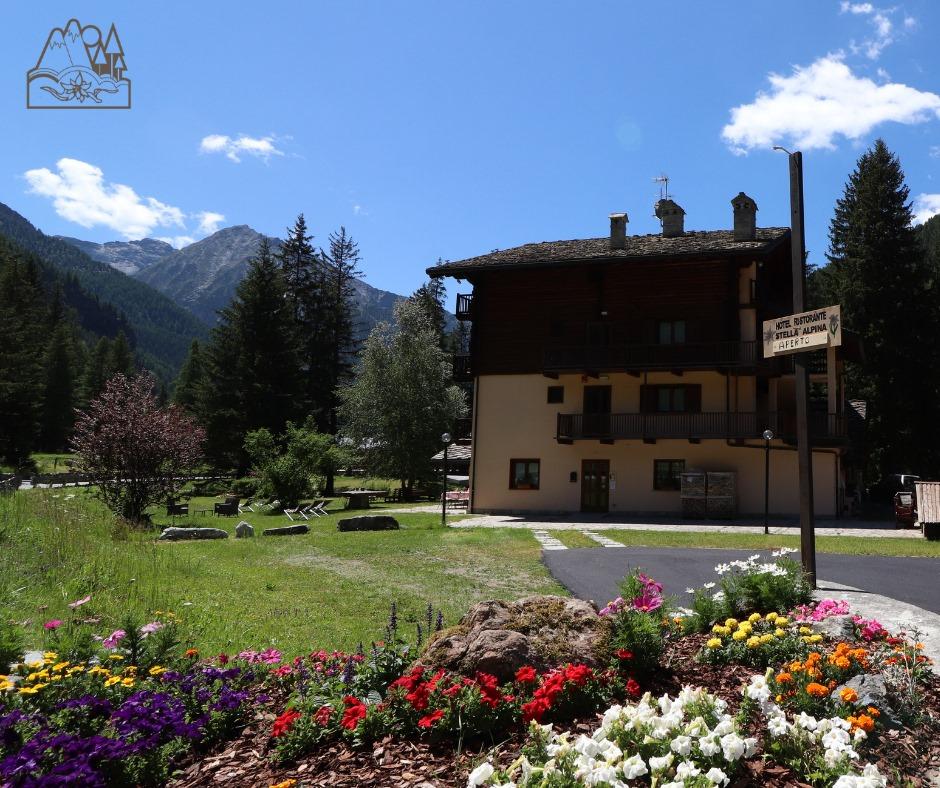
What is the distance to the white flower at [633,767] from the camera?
3.16 m

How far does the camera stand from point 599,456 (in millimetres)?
30391

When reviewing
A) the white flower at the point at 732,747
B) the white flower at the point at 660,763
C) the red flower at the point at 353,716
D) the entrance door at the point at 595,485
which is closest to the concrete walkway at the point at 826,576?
the white flower at the point at 732,747

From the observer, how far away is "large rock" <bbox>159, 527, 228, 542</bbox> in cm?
1803

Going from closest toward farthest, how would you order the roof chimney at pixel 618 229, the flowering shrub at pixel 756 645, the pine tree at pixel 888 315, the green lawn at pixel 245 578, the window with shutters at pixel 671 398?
the flowering shrub at pixel 756 645 → the green lawn at pixel 245 578 → the window with shutters at pixel 671 398 → the roof chimney at pixel 618 229 → the pine tree at pixel 888 315

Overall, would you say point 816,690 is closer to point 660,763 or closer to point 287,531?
point 660,763

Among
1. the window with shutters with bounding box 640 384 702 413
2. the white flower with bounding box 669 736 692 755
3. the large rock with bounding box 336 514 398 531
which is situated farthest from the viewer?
the window with shutters with bounding box 640 384 702 413

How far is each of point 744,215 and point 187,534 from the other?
24.9m

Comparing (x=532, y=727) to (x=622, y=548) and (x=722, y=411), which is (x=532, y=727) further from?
(x=722, y=411)

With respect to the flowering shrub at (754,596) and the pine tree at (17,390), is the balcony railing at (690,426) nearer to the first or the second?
the flowering shrub at (754,596)

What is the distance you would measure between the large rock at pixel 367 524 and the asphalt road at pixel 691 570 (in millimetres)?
7233

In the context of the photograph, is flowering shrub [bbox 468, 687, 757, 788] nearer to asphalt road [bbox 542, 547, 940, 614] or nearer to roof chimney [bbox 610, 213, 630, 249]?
asphalt road [bbox 542, 547, 940, 614]

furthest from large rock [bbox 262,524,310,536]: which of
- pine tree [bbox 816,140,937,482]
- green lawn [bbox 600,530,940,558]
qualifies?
pine tree [bbox 816,140,937,482]

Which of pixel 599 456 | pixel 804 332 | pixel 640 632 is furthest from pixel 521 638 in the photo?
pixel 599 456

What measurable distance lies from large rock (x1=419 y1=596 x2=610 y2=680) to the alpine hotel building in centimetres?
2368
